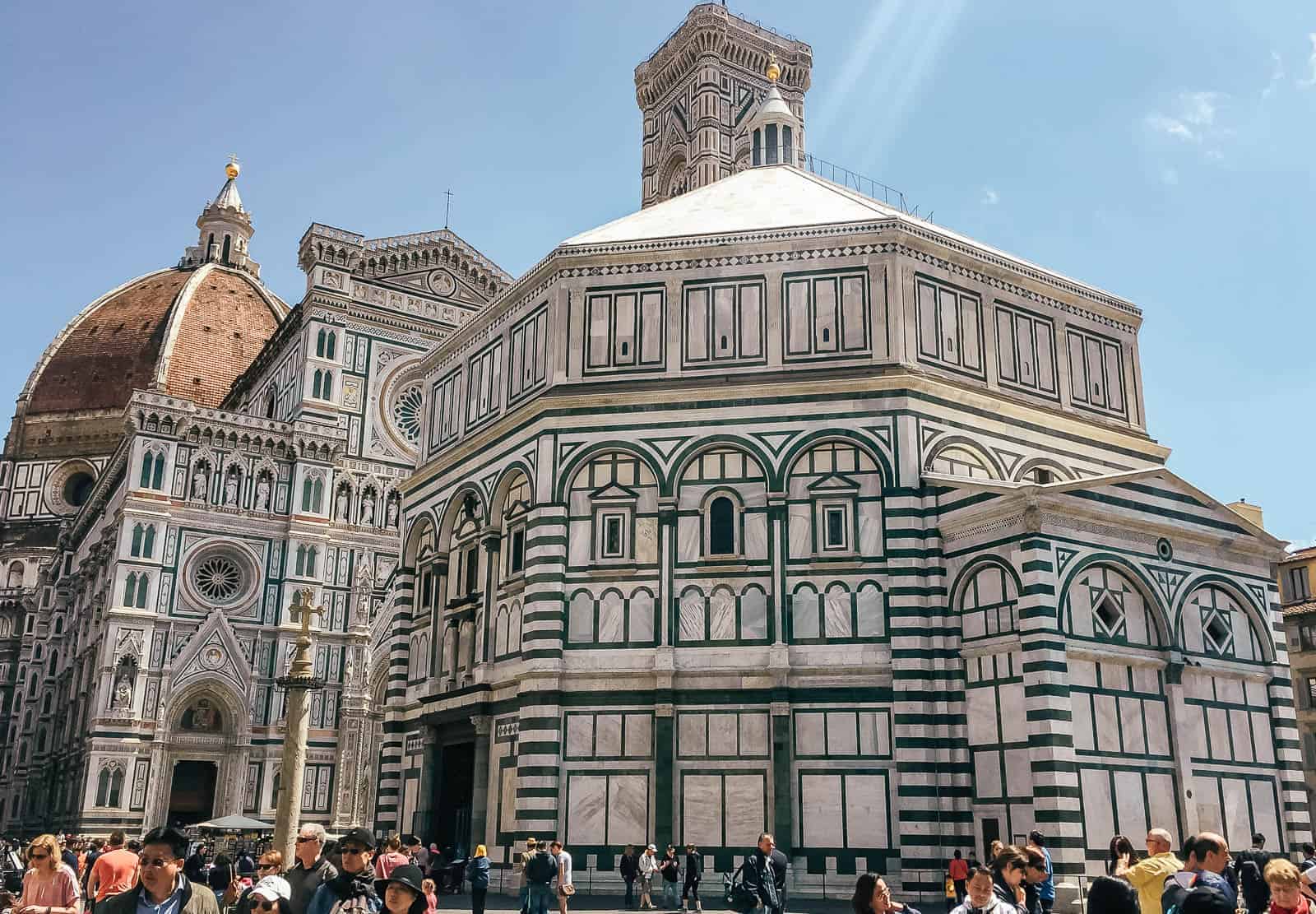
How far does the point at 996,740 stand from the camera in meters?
23.6

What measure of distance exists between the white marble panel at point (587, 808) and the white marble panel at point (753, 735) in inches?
114

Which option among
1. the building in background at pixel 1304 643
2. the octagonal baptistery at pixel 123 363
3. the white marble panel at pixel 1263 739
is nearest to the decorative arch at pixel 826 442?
the white marble panel at pixel 1263 739

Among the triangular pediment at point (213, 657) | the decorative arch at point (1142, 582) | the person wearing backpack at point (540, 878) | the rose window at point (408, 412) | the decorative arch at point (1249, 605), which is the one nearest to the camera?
the person wearing backpack at point (540, 878)

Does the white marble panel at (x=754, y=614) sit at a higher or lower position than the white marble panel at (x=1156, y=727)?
higher

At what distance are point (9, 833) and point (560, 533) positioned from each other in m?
52.4

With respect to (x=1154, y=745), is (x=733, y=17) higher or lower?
higher

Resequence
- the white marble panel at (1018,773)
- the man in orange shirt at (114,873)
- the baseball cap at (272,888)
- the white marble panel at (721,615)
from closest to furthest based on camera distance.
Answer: the baseball cap at (272,888), the man in orange shirt at (114,873), the white marble panel at (1018,773), the white marble panel at (721,615)

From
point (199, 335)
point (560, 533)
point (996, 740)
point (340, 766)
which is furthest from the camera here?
point (199, 335)

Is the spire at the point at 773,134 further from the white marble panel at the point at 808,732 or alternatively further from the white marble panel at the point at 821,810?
the white marble panel at the point at 821,810

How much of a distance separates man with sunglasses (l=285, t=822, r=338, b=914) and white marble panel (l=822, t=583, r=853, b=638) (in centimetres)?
1698

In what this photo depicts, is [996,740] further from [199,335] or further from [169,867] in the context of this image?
[199,335]

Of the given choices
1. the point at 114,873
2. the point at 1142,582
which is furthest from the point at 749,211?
the point at 114,873

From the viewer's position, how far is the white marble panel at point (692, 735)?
81.8ft

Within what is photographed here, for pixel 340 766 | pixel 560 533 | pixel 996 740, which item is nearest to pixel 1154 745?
pixel 996 740
